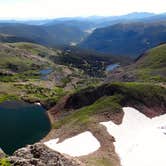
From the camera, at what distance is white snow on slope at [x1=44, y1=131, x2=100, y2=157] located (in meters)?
81.9

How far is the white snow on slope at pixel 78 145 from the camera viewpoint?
81938 millimetres

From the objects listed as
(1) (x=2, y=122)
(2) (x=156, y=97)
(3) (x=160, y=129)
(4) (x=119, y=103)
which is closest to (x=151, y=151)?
(3) (x=160, y=129)

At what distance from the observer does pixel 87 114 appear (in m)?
109

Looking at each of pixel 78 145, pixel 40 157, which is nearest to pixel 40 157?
pixel 40 157

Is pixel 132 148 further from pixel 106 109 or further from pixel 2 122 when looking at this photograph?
pixel 2 122

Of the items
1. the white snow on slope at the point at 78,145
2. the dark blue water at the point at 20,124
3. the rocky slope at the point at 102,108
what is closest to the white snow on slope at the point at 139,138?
the rocky slope at the point at 102,108

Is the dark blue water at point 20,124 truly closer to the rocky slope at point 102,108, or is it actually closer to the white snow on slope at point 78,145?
the rocky slope at point 102,108

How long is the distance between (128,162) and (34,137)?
1427 inches

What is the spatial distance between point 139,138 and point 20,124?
4527 centimetres

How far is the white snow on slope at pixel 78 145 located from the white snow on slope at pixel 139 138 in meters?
5.71

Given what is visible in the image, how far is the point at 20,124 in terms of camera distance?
120 m

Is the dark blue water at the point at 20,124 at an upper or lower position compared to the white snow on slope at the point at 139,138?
lower

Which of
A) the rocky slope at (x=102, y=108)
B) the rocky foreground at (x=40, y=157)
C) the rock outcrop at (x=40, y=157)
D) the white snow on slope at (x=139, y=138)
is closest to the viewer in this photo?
the rocky foreground at (x=40, y=157)


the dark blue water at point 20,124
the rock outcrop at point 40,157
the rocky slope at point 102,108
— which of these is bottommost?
the dark blue water at point 20,124
